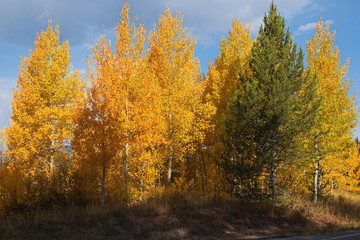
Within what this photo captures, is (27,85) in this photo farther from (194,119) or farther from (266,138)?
(266,138)

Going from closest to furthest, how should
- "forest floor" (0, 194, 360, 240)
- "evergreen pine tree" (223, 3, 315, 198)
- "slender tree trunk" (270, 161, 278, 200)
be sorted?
"forest floor" (0, 194, 360, 240) < "evergreen pine tree" (223, 3, 315, 198) < "slender tree trunk" (270, 161, 278, 200)

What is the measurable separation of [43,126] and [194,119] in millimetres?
8859

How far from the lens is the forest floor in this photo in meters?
9.07

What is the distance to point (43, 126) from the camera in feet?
49.6

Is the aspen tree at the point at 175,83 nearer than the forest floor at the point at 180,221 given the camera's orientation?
No

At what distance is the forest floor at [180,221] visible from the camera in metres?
9.07

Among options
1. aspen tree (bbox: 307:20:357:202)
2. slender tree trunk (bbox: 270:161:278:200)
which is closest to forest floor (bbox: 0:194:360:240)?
slender tree trunk (bbox: 270:161:278:200)

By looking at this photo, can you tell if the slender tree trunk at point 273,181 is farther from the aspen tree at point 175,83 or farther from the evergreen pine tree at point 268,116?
the aspen tree at point 175,83

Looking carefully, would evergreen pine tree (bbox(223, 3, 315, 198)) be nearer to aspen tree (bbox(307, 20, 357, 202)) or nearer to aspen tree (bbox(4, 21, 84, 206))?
aspen tree (bbox(307, 20, 357, 202))

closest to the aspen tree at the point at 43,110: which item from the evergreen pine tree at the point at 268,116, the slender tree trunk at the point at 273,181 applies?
the evergreen pine tree at the point at 268,116

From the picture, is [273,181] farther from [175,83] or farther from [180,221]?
[175,83]

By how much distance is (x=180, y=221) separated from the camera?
11.2m

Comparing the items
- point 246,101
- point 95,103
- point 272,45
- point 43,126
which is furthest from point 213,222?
point 43,126

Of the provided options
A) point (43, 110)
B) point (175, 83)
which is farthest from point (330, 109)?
point (43, 110)
